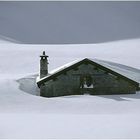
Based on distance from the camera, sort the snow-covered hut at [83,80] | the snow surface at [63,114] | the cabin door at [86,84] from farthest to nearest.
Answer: the cabin door at [86,84], the snow-covered hut at [83,80], the snow surface at [63,114]

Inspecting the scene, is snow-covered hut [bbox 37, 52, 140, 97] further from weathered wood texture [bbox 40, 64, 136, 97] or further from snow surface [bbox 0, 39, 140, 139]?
snow surface [bbox 0, 39, 140, 139]

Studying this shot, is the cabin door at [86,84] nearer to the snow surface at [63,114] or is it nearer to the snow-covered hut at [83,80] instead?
the snow-covered hut at [83,80]

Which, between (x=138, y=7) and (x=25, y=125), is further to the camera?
(x=138, y=7)

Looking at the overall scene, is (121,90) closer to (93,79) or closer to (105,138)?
(93,79)

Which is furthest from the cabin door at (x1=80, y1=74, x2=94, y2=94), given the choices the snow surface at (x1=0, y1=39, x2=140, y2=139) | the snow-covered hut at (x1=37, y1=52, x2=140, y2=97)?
the snow surface at (x1=0, y1=39, x2=140, y2=139)

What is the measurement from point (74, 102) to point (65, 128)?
4.66 m

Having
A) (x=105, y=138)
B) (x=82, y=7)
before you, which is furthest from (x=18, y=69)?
(x=82, y=7)

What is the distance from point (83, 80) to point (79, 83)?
0.31 metres

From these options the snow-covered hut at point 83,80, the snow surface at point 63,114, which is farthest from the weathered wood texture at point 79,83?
the snow surface at point 63,114

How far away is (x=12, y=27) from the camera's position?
86.5 m

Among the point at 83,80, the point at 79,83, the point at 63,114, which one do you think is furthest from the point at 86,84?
the point at 63,114

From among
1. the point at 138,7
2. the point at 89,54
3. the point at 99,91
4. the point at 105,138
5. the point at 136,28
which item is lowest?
the point at 105,138

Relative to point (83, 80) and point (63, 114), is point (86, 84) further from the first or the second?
point (63, 114)

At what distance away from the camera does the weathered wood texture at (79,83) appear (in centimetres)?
2016
